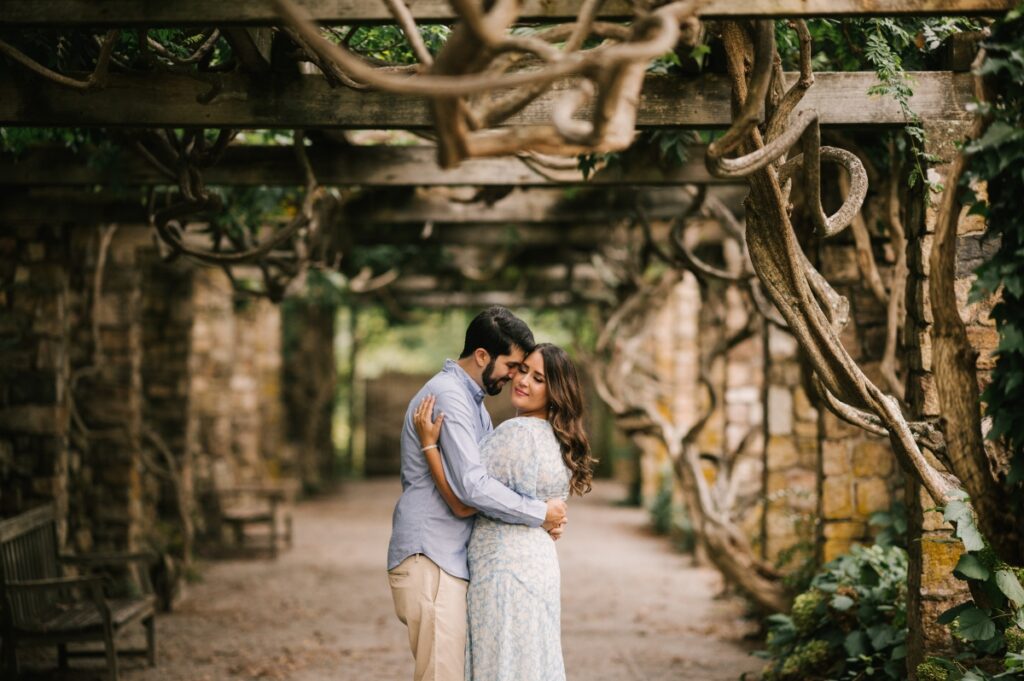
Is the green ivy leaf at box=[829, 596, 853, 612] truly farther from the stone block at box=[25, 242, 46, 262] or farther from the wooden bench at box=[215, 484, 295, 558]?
the wooden bench at box=[215, 484, 295, 558]

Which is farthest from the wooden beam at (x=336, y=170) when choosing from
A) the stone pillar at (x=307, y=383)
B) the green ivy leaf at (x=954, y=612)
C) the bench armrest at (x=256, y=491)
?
the stone pillar at (x=307, y=383)

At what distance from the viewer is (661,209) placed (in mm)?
8570

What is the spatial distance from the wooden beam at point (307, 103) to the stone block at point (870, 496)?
2.79 metres

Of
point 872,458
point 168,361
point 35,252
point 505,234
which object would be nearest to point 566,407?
point 872,458

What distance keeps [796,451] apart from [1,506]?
5.53 metres

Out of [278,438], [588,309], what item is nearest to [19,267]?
[278,438]

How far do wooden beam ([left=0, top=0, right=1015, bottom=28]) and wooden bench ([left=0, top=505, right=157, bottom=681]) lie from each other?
3466 mm

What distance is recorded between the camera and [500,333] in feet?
13.9

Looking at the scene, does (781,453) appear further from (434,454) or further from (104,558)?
(434,454)

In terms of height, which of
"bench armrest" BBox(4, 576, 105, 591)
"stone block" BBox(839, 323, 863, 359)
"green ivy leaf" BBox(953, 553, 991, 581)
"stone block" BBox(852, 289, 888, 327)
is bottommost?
"bench armrest" BBox(4, 576, 105, 591)

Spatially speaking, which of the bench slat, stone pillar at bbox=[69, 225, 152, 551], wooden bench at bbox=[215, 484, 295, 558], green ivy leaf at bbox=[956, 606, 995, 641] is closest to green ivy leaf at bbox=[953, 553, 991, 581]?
green ivy leaf at bbox=[956, 606, 995, 641]

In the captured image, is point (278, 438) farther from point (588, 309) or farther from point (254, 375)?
point (588, 309)

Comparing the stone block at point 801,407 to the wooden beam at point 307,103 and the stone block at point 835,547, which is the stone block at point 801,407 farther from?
the wooden beam at point 307,103

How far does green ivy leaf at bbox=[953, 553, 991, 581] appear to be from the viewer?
3.50 m
